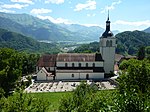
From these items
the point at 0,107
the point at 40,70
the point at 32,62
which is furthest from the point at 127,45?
the point at 0,107

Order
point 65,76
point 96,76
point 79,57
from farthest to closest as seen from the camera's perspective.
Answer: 1. point 79,57
2. point 96,76
3. point 65,76

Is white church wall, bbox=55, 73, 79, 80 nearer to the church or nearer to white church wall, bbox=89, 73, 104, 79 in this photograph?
the church

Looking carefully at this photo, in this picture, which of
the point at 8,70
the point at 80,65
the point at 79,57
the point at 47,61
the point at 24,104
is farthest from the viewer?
the point at 47,61

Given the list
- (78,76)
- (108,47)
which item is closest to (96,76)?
(78,76)

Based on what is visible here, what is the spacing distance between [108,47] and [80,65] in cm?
917

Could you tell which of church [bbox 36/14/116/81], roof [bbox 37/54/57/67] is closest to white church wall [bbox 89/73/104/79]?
church [bbox 36/14/116/81]

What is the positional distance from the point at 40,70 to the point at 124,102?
59.0 meters

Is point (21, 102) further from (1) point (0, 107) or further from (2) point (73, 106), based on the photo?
(1) point (0, 107)

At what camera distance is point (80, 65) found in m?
71.2

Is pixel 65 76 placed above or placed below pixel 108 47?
below

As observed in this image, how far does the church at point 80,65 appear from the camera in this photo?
226 feet

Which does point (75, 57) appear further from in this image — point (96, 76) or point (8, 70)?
point (8, 70)

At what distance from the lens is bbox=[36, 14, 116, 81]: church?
68812 millimetres

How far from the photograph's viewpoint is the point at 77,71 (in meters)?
69.1
